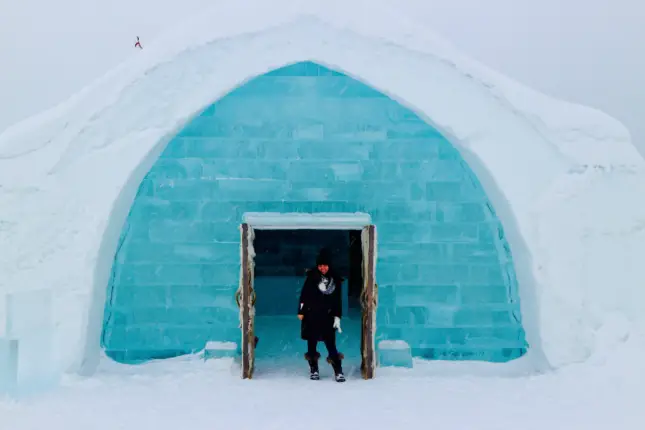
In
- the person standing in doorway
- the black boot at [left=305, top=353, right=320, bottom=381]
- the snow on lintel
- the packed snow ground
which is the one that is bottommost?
the packed snow ground

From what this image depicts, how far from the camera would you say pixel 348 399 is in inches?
177

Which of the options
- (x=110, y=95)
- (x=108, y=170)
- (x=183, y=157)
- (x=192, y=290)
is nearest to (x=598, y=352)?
(x=192, y=290)

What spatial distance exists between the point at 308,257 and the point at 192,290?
428 cm

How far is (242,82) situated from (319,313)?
2460 mm

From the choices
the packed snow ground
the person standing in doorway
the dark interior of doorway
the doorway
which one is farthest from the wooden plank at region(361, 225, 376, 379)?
the dark interior of doorway

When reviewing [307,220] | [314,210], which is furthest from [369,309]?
[314,210]

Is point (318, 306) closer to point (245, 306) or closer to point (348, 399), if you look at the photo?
point (245, 306)

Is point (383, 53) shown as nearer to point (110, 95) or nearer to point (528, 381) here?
point (110, 95)

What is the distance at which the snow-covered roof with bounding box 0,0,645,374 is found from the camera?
4.95 metres

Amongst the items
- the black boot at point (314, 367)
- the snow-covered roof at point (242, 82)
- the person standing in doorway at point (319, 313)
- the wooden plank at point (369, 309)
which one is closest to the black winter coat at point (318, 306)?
the person standing in doorway at point (319, 313)

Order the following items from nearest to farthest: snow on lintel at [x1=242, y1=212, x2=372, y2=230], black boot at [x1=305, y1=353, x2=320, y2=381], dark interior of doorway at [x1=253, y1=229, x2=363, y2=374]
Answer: black boot at [x1=305, y1=353, x2=320, y2=381]
snow on lintel at [x1=242, y1=212, x2=372, y2=230]
dark interior of doorway at [x1=253, y1=229, x2=363, y2=374]

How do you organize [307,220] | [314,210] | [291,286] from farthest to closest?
[291,286], [314,210], [307,220]

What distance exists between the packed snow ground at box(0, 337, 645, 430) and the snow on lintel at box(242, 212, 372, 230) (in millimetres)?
1491

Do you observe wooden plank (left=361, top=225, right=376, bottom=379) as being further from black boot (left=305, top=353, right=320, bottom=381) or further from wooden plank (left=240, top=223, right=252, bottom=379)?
wooden plank (left=240, top=223, right=252, bottom=379)
